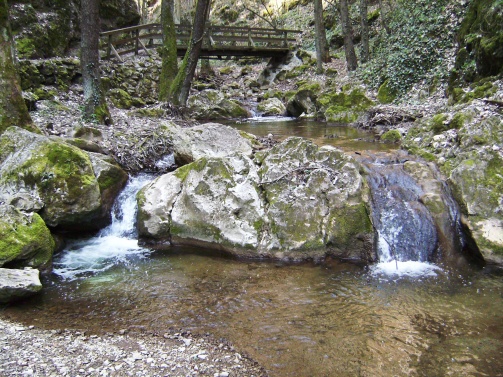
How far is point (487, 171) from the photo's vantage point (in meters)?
5.77

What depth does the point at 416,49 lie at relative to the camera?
1257 cm

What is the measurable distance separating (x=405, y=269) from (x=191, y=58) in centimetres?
878

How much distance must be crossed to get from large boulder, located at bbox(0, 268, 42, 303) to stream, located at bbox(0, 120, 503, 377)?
0.44 feet

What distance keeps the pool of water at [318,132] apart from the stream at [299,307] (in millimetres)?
3660

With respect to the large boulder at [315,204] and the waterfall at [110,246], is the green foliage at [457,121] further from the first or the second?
the waterfall at [110,246]

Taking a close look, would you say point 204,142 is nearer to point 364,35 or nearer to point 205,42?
point 364,35

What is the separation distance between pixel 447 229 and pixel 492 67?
5289 mm

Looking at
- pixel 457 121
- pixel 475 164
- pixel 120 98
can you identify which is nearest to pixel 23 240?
pixel 475 164

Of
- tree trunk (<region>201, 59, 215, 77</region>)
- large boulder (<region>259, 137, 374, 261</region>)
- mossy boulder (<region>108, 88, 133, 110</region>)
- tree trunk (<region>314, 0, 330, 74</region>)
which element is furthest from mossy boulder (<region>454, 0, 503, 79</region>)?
tree trunk (<region>201, 59, 215, 77</region>)

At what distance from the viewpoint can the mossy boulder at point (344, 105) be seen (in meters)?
12.9

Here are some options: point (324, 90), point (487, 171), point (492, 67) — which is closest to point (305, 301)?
point (487, 171)

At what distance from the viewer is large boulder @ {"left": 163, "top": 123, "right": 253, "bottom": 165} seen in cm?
767

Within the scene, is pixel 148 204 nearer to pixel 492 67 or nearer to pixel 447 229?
pixel 447 229

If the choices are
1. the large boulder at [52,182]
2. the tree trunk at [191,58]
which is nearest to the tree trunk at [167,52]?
the tree trunk at [191,58]
